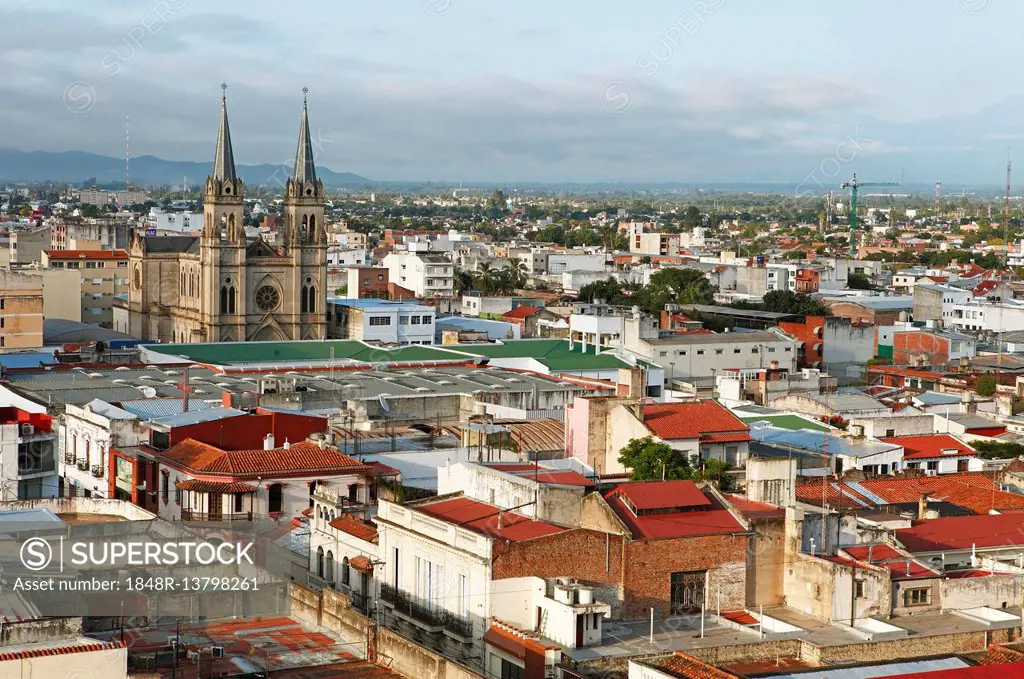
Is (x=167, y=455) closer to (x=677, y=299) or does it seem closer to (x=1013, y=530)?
(x=1013, y=530)

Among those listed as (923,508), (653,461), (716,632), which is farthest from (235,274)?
(716,632)

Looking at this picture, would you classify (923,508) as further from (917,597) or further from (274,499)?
(274,499)

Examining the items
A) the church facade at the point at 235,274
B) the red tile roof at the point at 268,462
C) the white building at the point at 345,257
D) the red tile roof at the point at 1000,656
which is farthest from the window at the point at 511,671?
the white building at the point at 345,257

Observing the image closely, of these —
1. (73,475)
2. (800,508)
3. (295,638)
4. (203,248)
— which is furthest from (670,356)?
(295,638)

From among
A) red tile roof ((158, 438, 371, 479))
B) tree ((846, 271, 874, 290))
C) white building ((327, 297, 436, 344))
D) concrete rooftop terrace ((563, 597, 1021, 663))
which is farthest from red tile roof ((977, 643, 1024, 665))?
tree ((846, 271, 874, 290))

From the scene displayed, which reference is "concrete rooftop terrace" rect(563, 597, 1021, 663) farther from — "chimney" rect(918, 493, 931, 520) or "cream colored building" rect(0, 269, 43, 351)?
"cream colored building" rect(0, 269, 43, 351)

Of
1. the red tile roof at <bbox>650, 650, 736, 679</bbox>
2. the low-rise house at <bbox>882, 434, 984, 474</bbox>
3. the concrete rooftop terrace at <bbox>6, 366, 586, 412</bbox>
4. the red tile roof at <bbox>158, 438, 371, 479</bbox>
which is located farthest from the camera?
the concrete rooftop terrace at <bbox>6, 366, 586, 412</bbox>

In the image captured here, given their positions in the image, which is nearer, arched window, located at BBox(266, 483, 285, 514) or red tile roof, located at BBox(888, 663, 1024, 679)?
red tile roof, located at BBox(888, 663, 1024, 679)
